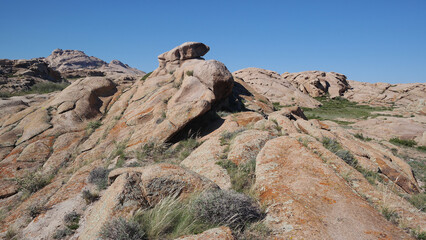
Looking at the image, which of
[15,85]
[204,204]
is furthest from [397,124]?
[15,85]

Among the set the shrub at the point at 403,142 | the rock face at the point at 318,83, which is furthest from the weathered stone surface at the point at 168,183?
the rock face at the point at 318,83

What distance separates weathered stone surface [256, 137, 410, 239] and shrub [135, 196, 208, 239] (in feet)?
4.49

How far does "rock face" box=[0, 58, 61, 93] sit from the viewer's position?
2705 cm

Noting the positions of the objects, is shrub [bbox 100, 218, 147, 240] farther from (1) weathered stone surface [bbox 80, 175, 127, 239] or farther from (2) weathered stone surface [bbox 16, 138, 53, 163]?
(2) weathered stone surface [bbox 16, 138, 53, 163]

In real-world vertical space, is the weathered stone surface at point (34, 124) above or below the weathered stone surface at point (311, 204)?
above

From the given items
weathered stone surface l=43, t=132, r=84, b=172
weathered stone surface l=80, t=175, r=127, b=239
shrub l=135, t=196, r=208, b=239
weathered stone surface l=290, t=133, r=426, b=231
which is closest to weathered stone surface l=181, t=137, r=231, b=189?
shrub l=135, t=196, r=208, b=239

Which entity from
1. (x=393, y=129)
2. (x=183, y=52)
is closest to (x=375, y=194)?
(x=183, y=52)

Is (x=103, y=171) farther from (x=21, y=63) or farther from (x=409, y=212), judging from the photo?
(x=21, y=63)

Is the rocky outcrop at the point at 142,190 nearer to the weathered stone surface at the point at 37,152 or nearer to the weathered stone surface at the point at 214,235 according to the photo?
the weathered stone surface at the point at 214,235

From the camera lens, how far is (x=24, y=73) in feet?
108

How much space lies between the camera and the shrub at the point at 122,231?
2.88 meters

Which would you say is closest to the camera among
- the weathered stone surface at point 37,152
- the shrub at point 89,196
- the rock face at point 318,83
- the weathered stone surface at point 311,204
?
the weathered stone surface at point 311,204

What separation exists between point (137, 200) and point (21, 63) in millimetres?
49186

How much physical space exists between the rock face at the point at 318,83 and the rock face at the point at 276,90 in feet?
36.3
